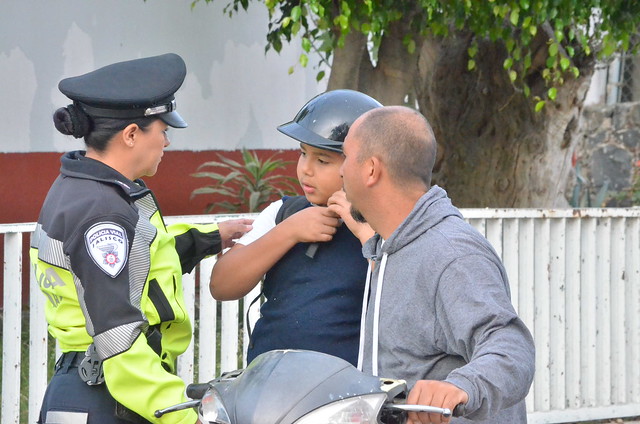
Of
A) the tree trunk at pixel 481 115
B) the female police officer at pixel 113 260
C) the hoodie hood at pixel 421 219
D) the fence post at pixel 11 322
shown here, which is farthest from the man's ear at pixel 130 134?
the tree trunk at pixel 481 115

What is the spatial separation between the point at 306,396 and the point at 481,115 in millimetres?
6747

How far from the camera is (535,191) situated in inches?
329

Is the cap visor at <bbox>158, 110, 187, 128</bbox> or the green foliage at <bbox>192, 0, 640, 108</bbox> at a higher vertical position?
the green foliage at <bbox>192, 0, 640, 108</bbox>

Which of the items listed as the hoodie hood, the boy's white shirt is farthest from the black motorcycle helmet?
the hoodie hood

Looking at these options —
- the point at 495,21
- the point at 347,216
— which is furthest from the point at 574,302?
the point at 347,216

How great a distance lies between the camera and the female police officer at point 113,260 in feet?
9.59

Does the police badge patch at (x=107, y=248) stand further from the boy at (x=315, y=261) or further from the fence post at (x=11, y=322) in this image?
the fence post at (x=11, y=322)

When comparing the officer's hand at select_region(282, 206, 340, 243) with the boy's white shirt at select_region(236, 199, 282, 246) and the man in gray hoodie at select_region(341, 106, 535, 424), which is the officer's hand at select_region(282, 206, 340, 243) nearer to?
the boy's white shirt at select_region(236, 199, 282, 246)

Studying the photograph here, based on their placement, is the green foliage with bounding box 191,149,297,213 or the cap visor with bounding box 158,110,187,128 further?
the green foliage with bounding box 191,149,297,213

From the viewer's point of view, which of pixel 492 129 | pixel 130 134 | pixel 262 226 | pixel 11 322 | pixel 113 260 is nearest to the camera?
pixel 113 260

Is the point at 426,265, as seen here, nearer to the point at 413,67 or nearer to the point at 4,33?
the point at 413,67

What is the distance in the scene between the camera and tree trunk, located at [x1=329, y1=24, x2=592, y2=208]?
8008 mm

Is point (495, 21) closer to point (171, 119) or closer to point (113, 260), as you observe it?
point (171, 119)

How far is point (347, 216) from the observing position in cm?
303
